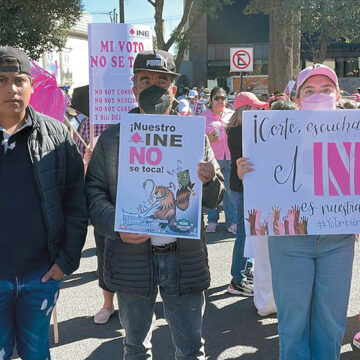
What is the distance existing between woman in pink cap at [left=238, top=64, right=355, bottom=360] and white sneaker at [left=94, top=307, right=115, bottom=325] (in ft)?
6.00

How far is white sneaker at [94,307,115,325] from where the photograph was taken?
4.12m

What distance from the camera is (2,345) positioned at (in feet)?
7.86

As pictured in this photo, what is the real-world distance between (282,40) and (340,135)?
39.5ft

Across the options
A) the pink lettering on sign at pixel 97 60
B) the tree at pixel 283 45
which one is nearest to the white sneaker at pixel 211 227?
the pink lettering on sign at pixel 97 60

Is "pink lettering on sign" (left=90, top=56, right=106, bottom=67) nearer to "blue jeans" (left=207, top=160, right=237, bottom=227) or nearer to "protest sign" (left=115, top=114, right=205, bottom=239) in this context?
"protest sign" (left=115, top=114, right=205, bottom=239)

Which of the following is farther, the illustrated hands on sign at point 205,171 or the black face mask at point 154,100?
the black face mask at point 154,100

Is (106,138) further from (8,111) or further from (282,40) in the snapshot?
(282,40)

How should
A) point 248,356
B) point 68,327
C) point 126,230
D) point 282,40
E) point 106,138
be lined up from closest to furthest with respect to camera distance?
point 126,230 < point 106,138 < point 248,356 < point 68,327 < point 282,40

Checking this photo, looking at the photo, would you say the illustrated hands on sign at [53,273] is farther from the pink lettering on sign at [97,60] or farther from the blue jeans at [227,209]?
the blue jeans at [227,209]

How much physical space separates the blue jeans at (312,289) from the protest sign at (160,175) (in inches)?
24.4

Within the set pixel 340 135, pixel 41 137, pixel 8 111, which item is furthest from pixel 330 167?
pixel 8 111

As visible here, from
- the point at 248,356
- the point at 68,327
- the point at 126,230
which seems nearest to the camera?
the point at 126,230

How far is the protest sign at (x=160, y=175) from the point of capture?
90.6 inches

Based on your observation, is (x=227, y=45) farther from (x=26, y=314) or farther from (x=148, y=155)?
(x=26, y=314)
